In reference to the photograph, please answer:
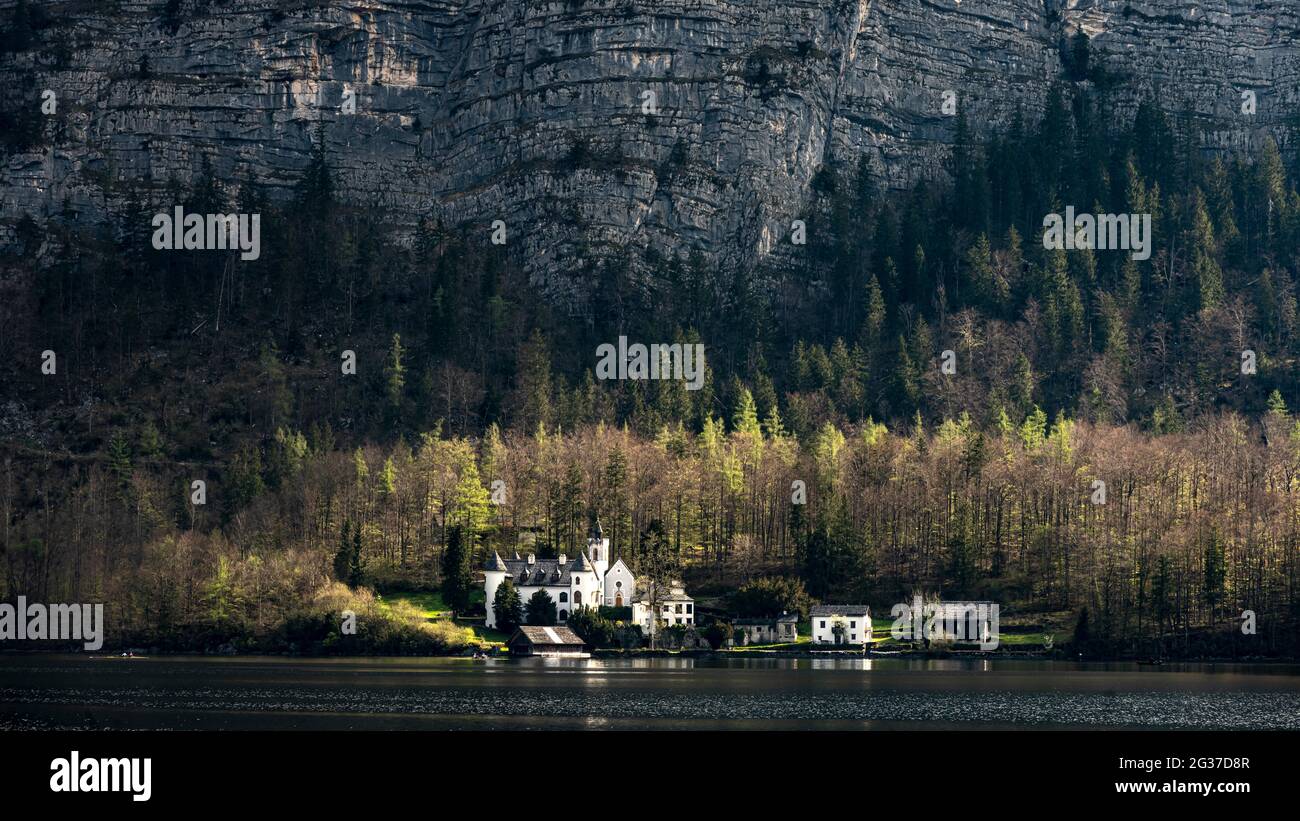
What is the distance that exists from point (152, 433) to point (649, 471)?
161 ft

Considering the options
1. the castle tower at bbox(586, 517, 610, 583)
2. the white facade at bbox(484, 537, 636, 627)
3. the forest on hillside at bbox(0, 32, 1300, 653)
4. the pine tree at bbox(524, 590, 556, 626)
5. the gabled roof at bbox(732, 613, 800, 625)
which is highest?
the forest on hillside at bbox(0, 32, 1300, 653)

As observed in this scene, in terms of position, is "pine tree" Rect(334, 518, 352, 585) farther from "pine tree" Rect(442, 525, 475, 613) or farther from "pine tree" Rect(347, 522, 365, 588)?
"pine tree" Rect(442, 525, 475, 613)

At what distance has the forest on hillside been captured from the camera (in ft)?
429

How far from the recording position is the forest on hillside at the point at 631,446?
429 ft

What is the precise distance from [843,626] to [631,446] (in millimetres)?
36368

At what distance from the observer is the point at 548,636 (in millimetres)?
128500

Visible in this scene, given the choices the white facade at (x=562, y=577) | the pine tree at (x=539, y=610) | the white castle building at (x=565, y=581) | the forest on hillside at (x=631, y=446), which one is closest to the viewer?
the forest on hillside at (x=631, y=446)

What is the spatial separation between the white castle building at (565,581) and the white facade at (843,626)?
599 inches

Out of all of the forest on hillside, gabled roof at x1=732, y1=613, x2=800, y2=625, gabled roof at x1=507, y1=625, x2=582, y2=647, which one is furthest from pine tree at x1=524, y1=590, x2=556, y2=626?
gabled roof at x1=732, y1=613, x2=800, y2=625

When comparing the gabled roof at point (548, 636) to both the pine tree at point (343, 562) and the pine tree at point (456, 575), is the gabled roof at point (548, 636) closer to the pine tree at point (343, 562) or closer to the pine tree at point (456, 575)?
the pine tree at point (456, 575)

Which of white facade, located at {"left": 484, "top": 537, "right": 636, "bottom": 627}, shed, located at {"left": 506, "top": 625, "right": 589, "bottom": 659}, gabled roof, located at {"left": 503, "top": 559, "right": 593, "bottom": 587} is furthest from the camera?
gabled roof, located at {"left": 503, "top": 559, "right": 593, "bottom": 587}

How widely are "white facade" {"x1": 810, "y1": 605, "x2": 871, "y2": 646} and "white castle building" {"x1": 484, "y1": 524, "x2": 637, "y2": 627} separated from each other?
50.0ft

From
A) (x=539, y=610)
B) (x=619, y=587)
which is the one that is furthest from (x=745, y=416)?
(x=539, y=610)

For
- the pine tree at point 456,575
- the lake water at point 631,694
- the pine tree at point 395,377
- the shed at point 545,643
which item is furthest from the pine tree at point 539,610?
the pine tree at point 395,377
